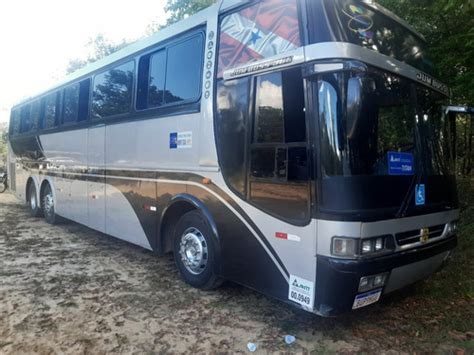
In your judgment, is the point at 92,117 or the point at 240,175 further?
the point at 92,117

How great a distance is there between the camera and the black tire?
10.1m

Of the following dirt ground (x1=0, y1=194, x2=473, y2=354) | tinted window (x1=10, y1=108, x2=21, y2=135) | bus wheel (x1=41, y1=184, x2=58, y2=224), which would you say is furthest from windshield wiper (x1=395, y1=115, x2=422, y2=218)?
tinted window (x1=10, y1=108, x2=21, y2=135)

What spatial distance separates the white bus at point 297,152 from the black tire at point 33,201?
18.1 feet

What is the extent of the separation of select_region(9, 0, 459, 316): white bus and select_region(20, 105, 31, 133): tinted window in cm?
627

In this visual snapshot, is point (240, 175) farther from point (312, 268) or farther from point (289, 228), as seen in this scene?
point (312, 268)

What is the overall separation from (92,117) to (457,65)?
653 centimetres

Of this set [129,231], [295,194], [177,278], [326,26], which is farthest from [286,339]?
[129,231]

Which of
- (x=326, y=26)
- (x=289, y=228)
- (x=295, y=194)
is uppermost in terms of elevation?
(x=326, y=26)

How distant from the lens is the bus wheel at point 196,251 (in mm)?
4660

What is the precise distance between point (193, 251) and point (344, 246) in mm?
2189

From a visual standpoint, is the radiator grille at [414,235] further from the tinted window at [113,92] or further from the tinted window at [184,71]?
the tinted window at [113,92]

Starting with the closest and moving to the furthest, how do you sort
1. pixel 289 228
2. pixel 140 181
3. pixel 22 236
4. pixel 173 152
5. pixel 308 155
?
pixel 308 155
pixel 289 228
pixel 173 152
pixel 140 181
pixel 22 236

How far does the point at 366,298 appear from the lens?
11.7 ft

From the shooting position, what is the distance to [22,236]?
26.2ft
